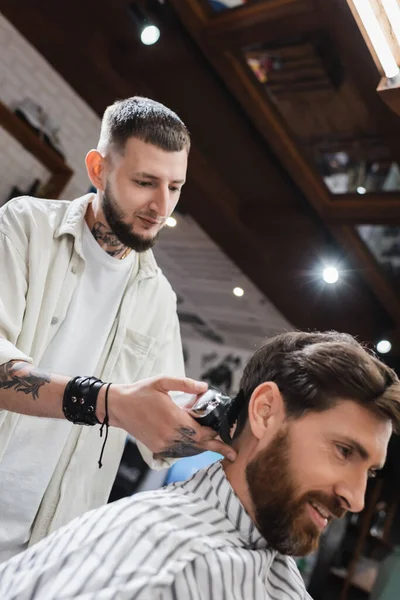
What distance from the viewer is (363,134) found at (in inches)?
130

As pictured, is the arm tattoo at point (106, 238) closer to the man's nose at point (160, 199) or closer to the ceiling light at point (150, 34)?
the man's nose at point (160, 199)

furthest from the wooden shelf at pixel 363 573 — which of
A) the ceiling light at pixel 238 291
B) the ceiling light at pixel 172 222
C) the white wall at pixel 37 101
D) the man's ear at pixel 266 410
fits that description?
the man's ear at pixel 266 410

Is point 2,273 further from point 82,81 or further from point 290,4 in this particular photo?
point 82,81

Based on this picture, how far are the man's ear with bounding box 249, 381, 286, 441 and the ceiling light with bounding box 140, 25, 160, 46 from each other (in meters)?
2.76

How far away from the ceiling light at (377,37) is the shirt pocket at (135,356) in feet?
3.14

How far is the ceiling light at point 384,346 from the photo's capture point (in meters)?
4.45

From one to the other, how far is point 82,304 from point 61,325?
8cm

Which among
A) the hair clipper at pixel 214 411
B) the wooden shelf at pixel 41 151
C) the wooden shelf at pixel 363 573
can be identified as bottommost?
the wooden shelf at pixel 363 573

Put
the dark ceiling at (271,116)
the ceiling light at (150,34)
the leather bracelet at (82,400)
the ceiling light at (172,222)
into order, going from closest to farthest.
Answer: the leather bracelet at (82,400) → the dark ceiling at (271,116) → the ceiling light at (150,34) → the ceiling light at (172,222)

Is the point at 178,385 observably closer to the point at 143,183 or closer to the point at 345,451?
the point at 345,451

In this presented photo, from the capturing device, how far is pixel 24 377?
3.94ft

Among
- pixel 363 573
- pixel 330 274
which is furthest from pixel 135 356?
pixel 363 573

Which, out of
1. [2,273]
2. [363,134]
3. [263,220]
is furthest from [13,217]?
[263,220]

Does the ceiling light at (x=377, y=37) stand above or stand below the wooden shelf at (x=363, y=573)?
above
